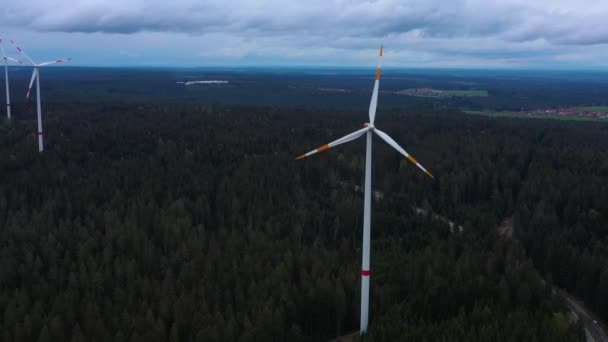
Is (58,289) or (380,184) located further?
(380,184)

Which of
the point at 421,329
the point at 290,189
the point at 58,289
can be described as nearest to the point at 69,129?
the point at 290,189

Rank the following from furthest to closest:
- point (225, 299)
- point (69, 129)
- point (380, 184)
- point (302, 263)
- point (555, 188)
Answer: point (69, 129)
point (380, 184)
point (555, 188)
point (302, 263)
point (225, 299)

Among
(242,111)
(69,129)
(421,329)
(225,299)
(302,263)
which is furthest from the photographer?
(242,111)

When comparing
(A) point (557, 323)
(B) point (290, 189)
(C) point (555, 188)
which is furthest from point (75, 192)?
(C) point (555, 188)

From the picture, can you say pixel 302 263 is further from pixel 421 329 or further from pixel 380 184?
pixel 380 184

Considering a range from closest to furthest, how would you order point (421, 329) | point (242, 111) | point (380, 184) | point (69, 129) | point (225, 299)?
1. point (421, 329)
2. point (225, 299)
3. point (380, 184)
4. point (69, 129)
5. point (242, 111)

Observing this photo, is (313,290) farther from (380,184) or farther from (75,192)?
(380,184)
